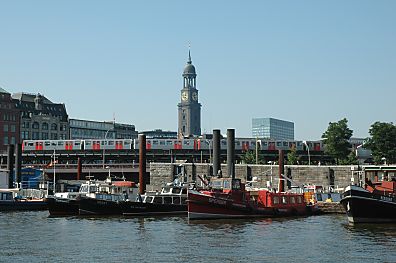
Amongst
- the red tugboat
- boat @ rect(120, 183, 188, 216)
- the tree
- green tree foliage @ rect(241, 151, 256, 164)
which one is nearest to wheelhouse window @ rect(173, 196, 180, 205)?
boat @ rect(120, 183, 188, 216)

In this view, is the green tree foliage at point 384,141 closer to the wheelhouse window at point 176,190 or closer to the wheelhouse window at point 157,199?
the wheelhouse window at point 176,190

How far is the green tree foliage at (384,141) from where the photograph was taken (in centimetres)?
13500

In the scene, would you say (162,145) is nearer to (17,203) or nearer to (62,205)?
(17,203)

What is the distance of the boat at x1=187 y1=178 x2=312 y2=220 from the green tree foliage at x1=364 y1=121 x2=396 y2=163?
53699 mm

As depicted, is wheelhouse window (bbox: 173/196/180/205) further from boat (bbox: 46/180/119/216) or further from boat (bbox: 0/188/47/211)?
boat (bbox: 0/188/47/211)

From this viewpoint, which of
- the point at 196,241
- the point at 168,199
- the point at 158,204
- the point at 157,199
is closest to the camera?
the point at 196,241

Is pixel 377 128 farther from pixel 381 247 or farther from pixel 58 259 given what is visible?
pixel 58 259

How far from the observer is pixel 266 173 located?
Answer: 4619 inches

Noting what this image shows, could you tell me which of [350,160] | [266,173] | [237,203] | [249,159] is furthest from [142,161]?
[249,159]

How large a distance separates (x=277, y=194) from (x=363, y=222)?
15689 mm

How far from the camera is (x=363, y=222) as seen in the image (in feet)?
226

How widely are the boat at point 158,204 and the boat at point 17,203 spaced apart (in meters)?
22.2

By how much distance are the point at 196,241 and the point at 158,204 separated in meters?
30.5

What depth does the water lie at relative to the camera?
155 ft
